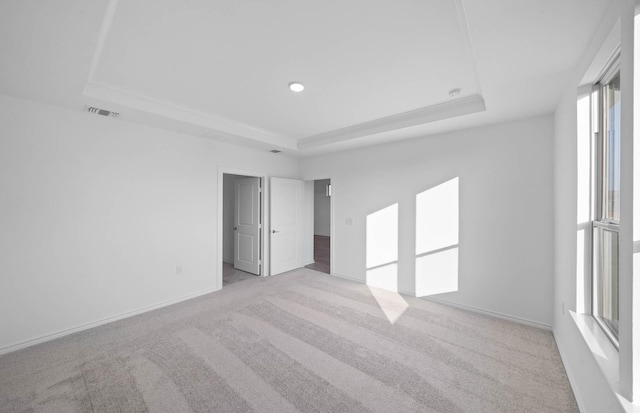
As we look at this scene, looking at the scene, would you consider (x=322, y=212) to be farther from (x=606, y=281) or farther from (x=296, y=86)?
(x=606, y=281)

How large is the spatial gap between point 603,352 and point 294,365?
6.78 feet

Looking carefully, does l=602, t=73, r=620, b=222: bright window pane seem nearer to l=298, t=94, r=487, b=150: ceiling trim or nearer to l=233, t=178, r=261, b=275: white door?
l=298, t=94, r=487, b=150: ceiling trim

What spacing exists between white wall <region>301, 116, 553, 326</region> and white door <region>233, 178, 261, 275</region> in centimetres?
231

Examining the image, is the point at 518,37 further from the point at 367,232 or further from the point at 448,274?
the point at 367,232

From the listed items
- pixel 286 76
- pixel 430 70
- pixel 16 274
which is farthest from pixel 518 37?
pixel 16 274

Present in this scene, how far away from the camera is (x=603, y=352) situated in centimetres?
146

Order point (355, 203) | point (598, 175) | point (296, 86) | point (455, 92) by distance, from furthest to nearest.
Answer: point (355, 203), point (455, 92), point (296, 86), point (598, 175)

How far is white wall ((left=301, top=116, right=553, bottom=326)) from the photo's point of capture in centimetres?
288

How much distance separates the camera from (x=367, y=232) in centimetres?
439

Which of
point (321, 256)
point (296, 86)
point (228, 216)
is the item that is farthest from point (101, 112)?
point (321, 256)

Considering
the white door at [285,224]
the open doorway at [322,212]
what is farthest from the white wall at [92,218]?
the open doorway at [322,212]

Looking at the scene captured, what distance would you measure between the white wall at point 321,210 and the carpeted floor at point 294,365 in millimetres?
6529

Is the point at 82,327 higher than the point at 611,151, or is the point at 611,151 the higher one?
the point at 611,151

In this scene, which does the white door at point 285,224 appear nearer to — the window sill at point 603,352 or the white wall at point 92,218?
the white wall at point 92,218
